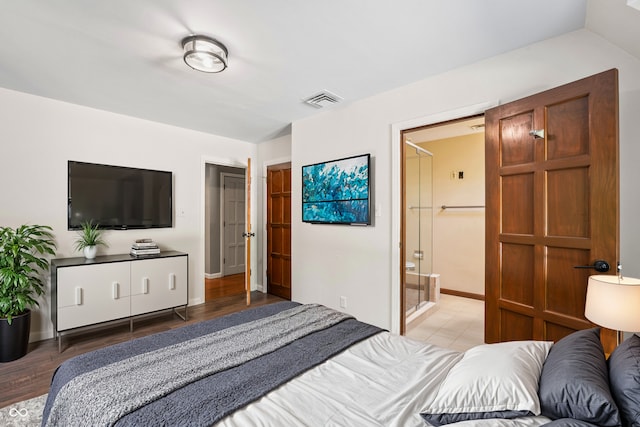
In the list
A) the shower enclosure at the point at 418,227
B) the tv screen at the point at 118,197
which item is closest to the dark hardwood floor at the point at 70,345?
the tv screen at the point at 118,197

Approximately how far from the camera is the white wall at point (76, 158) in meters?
2.96

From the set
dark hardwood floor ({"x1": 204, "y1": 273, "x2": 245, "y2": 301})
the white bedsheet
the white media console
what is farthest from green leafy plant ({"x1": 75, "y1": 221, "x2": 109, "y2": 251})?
the white bedsheet

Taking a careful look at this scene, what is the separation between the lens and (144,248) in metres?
3.50

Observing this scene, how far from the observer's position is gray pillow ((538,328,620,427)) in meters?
0.84

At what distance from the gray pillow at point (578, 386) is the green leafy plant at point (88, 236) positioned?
3899 mm

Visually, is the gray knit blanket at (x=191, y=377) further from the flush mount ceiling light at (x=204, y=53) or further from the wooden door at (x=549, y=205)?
the flush mount ceiling light at (x=204, y=53)

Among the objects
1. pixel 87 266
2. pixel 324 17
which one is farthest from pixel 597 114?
pixel 87 266

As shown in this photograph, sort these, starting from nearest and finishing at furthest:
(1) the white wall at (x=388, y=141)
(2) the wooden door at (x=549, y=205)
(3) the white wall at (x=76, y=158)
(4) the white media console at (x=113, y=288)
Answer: (2) the wooden door at (x=549, y=205), (1) the white wall at (x=388, y=141), (4) the white media console at (x=113, y=288), (3) the white wall at (x=76, y=158)

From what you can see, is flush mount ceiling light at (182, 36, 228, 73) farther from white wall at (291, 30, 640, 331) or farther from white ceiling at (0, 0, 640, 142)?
white wall at (291, 30, 640, 331)

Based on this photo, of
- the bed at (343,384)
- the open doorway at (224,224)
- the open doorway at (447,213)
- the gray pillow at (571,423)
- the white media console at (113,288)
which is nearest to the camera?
the gray pillow at (571,423)

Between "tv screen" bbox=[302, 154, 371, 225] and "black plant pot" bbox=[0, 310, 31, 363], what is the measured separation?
9.41ft

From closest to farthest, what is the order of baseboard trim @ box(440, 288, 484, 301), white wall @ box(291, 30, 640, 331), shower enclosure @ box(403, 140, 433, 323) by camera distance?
white wall @ box(291, 30, 640, 331) < shower enclosure @ box(403, 140, 433, 323) < baseboard trim @ box(440, 288, 484, 301)

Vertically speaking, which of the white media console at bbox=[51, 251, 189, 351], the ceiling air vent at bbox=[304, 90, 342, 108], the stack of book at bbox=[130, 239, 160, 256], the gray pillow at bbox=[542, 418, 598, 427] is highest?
the ceiling air vent at bbox=[304, 90, 342, 108]

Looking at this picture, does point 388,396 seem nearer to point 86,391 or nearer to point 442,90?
point 86,391
